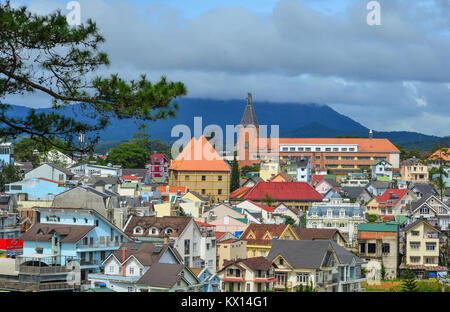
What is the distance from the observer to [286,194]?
6303 cm

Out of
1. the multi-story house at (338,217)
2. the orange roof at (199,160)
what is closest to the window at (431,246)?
the multi-story house at (338,217)

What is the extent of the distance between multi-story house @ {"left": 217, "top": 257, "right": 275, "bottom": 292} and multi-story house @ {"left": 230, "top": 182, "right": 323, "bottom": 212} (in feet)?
106

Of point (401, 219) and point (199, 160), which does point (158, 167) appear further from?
point (401, 219)

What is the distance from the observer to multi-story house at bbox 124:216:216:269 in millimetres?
30750

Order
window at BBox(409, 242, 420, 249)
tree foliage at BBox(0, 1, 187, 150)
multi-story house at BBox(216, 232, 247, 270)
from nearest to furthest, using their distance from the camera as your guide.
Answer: tree foliage at BBox(0, 1, 187, 150)
multi-story house at BBox(216, 232, 247, 270)
window at BBox(409, 242, 420, 249)

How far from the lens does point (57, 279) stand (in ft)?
80.5

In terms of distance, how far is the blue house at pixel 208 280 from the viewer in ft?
Result: 85.7

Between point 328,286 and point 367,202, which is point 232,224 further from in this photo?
point 367,202

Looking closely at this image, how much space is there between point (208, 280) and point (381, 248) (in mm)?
15356

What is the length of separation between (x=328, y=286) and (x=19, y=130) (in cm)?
1913

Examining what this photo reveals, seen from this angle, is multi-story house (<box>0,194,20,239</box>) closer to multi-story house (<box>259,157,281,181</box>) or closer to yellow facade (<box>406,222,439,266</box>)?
yellow facade (<box>406,222,439,266</box>)

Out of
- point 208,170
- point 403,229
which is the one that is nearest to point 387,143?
point 208,170

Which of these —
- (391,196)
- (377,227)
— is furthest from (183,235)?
(391,196)

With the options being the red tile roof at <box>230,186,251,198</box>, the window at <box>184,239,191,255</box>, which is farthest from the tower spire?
the window at <box>184,239,191,255</box>
